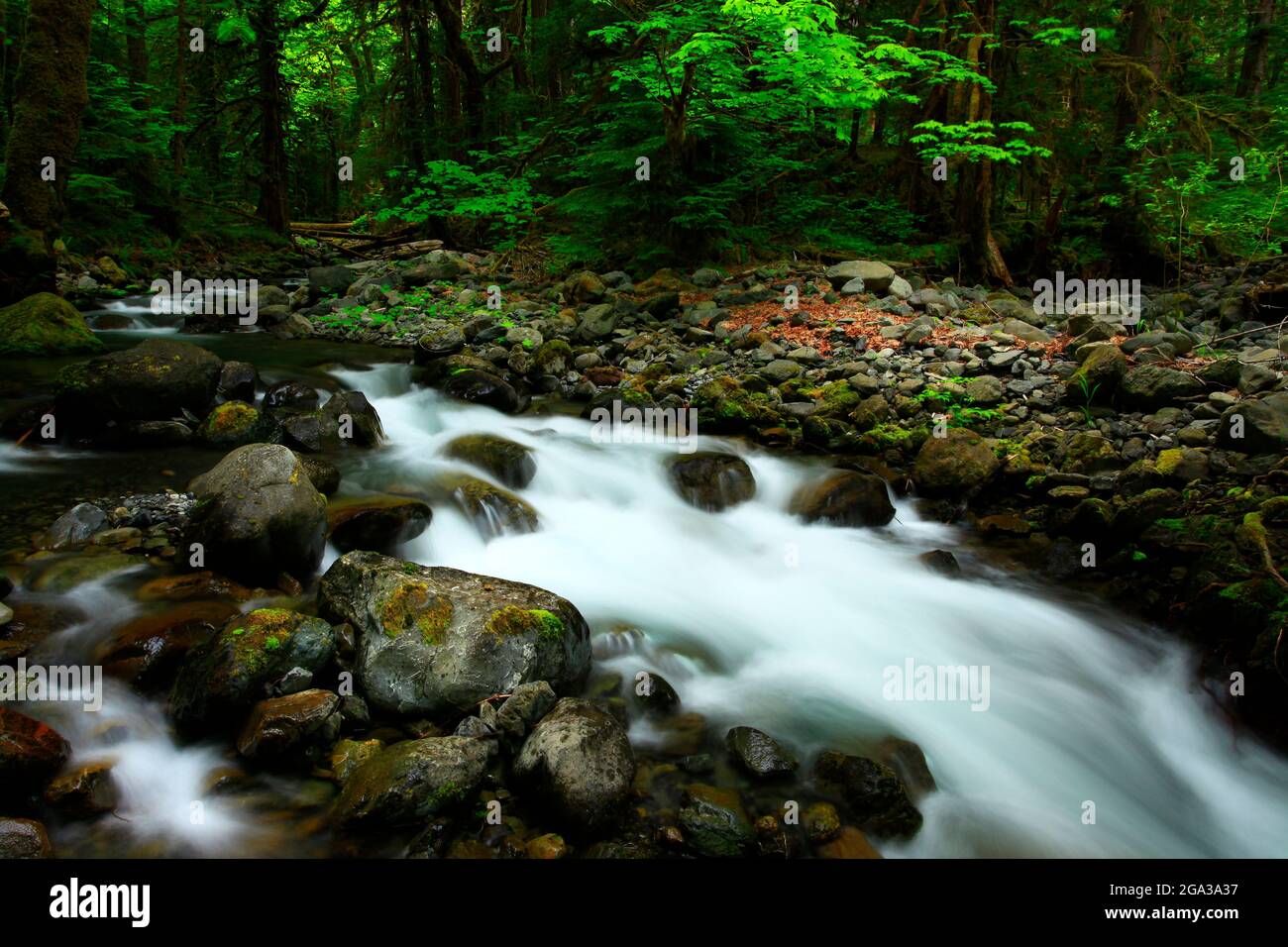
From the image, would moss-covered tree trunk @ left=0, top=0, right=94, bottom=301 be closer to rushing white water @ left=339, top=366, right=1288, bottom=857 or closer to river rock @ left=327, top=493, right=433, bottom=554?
rushing white water @ left=339, top=366, right=1288, bottom=857

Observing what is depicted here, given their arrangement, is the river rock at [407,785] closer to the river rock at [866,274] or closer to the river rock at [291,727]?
the river rock at [291,727]

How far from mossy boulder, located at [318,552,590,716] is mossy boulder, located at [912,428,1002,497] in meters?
4.21

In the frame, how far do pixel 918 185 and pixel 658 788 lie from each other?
1309cm

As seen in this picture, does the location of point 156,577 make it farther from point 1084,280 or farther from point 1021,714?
point 1084,280

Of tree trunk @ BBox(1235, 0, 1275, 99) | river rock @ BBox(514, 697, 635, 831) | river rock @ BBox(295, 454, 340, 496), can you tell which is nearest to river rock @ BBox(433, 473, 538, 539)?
river rock @ BBox(295, 454, 340, 496)

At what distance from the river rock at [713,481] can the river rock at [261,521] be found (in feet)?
11.5

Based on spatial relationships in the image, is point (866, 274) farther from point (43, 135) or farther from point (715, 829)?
point (43, 135)

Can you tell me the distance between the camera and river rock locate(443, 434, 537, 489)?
711cm

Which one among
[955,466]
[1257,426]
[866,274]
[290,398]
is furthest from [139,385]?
[866,274]

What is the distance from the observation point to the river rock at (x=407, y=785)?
10.5 ft

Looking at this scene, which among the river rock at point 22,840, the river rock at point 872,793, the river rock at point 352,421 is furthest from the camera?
the river rock at point 352,421

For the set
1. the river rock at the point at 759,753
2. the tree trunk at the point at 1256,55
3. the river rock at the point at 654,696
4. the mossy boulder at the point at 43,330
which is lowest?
the river rock at the point at 759,753

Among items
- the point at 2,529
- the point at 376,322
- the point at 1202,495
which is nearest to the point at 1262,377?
the point at 1202,495

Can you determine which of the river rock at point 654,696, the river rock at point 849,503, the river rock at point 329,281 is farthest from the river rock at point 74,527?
the river rock at point 329,281
